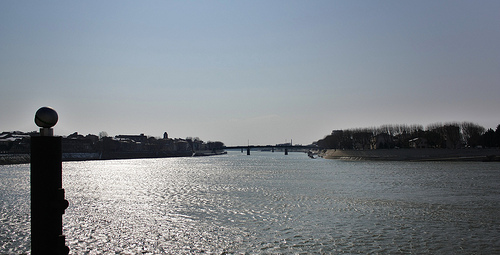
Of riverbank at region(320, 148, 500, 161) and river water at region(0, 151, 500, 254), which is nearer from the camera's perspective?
river water at region(0, 151, 500, 254)

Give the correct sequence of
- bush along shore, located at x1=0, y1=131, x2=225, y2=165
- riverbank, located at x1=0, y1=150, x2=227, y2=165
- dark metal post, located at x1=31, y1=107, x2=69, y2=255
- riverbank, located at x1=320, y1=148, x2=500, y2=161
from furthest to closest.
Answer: bush along shore, located at x1=0, y1=131, x2=225, y2=165 → riverbank, located at x1=0, y1=150, x2=227, y2=165 → riverbank, located at x1=320, y1=148, x2=500, y2=161 → dark metal post, located at x1=31, y1=107, x2=69, y2=255

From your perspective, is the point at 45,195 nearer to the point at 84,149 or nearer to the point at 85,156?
the point at 85,156

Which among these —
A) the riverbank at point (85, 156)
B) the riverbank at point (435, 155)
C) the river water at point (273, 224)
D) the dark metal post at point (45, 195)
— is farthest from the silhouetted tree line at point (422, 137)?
the dark metal post at point (45, 195)

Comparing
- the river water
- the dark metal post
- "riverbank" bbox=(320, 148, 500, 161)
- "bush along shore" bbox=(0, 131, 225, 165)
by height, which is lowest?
the river water

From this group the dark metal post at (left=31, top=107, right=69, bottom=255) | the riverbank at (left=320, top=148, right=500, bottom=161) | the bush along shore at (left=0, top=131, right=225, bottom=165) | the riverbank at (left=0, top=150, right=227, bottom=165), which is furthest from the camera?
the bush along shore at (left=0, top=131, right=225, bottom=165)

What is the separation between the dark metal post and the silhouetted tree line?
115447mm

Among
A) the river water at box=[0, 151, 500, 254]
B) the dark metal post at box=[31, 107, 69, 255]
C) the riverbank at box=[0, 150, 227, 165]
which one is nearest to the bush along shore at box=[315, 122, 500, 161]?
the riverbank at box=[0, 150, 227, 165]

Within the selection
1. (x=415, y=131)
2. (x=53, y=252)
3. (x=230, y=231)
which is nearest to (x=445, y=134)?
(x=415, y=131)

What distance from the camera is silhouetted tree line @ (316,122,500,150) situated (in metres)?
111

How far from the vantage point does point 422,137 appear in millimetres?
123562

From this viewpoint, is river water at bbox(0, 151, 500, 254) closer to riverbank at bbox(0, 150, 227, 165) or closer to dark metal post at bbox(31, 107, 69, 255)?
dark metal post at bbox(31, 107, 69, 255)

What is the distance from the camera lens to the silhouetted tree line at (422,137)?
11071cm

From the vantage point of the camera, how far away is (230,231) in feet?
49.4

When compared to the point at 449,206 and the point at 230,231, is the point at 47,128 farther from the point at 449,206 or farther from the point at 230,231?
the point at 449,206
